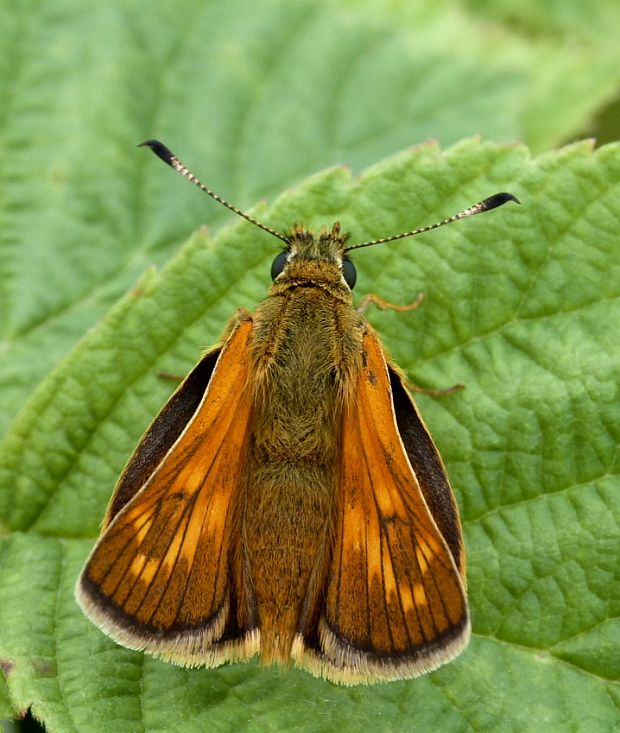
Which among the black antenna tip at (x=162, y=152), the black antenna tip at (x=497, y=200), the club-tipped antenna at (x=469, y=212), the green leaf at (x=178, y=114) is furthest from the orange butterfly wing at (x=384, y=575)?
the green leaf at (x=178, y=114)

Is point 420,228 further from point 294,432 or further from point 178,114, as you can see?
point 178,114

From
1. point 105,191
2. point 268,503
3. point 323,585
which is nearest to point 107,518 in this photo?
point 268,503

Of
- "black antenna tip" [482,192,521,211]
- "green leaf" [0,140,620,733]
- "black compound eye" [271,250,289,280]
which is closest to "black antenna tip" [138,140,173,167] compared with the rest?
"green leaf" [0,140,620,733]

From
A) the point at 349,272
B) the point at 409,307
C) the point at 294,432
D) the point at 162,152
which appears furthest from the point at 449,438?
the point at 162,152

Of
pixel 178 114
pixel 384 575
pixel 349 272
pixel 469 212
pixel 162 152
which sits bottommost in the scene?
pixel 384 575

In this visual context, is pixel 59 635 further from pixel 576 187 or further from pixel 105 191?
pixel 576 187

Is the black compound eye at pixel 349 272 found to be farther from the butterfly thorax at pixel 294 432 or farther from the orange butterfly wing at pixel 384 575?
the orange butterfly wing at pixel 384 575
